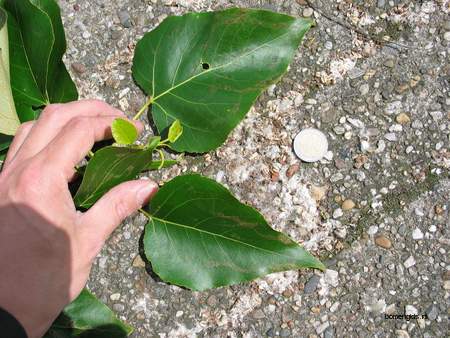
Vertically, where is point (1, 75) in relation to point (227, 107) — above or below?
above

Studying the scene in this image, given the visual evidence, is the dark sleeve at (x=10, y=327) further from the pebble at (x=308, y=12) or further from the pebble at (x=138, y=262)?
the pebble at (x=308, y=12)

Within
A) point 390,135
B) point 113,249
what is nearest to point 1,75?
point 113,249

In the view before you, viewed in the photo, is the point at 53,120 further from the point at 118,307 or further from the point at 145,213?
the point at 118,307

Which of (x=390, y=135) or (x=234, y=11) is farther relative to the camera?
(x=390, y=135)

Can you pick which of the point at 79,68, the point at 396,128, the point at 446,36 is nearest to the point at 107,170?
the point at 79,68

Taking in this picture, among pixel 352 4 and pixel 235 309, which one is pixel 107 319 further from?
pixel 352 4

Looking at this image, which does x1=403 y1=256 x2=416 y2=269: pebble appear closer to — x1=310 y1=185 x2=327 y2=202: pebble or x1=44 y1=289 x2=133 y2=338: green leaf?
x1=310 y1=185 x2=327 y2=202: pebble
